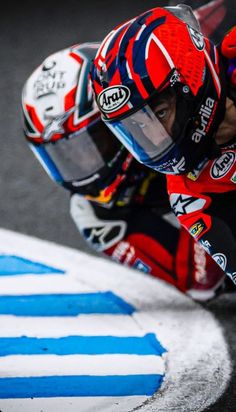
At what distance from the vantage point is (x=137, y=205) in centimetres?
446

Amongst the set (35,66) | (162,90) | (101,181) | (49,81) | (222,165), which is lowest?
(35,66)

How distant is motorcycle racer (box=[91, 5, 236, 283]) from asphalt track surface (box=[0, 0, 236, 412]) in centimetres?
71

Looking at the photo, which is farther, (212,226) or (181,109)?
(212,226)

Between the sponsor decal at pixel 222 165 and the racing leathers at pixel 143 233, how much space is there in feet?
3.34

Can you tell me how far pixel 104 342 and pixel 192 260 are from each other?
Answer: 0.65 meters

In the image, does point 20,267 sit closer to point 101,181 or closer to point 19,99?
point 101,181

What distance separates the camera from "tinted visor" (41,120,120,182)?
13.5ft

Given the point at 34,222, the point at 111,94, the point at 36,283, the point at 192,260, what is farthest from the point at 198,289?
the point at 111,94

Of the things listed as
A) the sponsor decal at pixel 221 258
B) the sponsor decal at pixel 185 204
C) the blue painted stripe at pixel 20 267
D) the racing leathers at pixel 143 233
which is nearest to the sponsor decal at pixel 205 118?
the sponsor decal at pixel 185 204

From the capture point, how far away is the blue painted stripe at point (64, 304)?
4.14 metres

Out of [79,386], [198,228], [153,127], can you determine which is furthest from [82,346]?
[153,127]

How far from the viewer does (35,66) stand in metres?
6.23

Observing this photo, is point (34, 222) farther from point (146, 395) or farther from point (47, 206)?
point (146, 395)

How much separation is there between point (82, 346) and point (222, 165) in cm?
105
